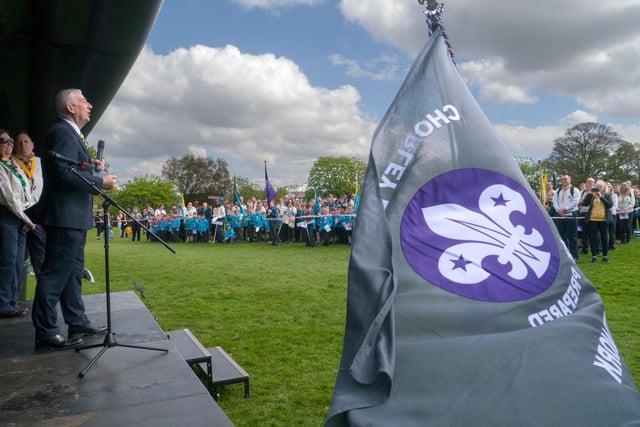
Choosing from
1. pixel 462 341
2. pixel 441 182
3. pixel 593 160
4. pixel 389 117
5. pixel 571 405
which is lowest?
pixel 571 405

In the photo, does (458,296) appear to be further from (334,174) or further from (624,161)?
(334,174)

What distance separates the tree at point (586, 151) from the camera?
4734 cm

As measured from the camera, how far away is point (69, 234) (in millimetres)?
3539

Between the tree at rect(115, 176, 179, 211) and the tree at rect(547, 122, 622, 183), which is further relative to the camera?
the tree at rect(115, 176, 179, 211)

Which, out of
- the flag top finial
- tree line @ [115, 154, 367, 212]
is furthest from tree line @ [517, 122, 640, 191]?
the flag top finial

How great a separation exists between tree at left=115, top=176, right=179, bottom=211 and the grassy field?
55.2 meters

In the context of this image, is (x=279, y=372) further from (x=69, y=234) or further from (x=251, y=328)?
(x=69, y=234)

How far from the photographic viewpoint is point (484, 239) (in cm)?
254

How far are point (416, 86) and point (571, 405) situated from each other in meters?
2.01

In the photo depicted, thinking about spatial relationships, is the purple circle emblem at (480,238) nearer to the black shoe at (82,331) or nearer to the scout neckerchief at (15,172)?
the black shoe at (82,331)

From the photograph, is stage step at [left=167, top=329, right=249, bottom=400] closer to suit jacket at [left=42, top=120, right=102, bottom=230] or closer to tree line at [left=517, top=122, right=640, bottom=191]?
suit jacket at [left=42, top=120, right=102, bottom=230]

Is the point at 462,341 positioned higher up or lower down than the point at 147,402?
higher up

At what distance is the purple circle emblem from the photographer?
239 centimetres

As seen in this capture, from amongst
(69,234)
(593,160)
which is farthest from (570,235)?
(593,160)
